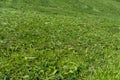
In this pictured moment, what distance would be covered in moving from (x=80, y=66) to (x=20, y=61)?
2.51m

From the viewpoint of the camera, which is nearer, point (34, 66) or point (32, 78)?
point (32, 78)

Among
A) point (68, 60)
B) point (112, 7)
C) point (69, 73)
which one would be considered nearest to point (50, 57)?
point (68, 60)

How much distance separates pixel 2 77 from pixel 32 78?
1.09m

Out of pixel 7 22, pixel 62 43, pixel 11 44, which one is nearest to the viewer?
pixel 11 44

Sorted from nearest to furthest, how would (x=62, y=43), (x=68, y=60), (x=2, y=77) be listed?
(x=2, y=77)
(x=68, y=60)
(x=62, y=43)

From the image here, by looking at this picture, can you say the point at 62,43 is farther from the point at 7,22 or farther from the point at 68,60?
the point at 7,22

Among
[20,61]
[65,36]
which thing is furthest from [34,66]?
[65,36]

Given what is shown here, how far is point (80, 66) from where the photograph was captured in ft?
39.2

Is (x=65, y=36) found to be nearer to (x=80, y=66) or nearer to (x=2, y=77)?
(x=80, y=66)

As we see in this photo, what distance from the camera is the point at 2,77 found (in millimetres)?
10398

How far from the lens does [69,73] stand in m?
11.3

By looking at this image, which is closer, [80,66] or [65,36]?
[80,66]

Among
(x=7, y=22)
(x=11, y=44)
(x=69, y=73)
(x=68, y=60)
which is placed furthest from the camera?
(x=7, y=22)

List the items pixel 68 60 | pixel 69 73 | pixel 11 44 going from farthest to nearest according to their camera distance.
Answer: pixel 11 44 → pixel 68 60 → pixel 69 73
